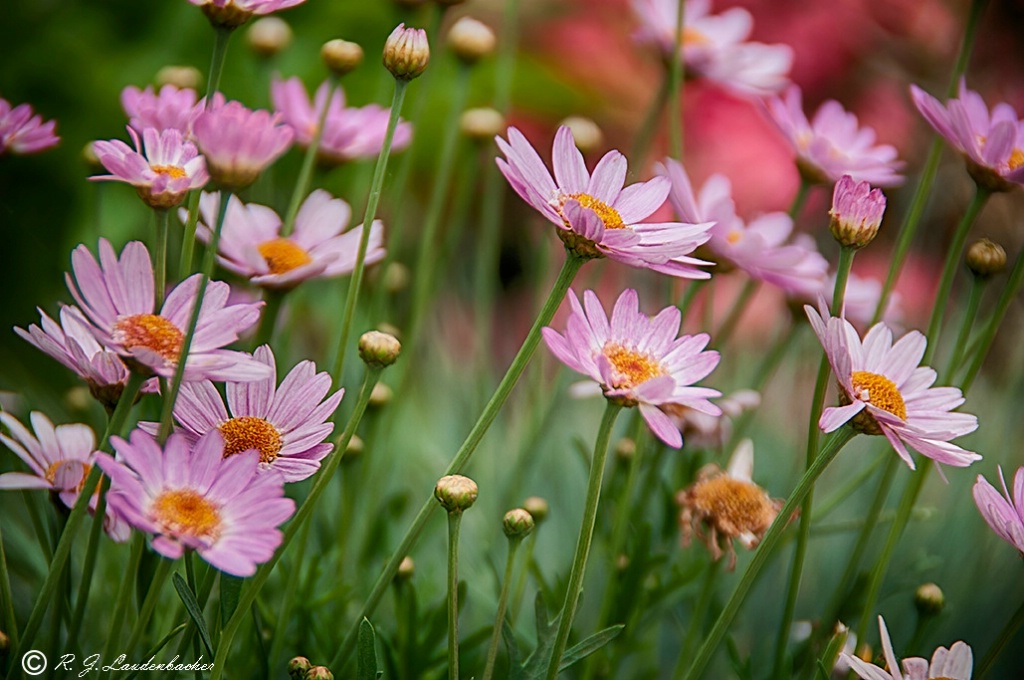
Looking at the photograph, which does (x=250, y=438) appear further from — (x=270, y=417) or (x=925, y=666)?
(x=925, y=666)

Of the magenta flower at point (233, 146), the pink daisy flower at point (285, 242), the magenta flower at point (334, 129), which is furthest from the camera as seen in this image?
the magenta flower at point (334, 129)

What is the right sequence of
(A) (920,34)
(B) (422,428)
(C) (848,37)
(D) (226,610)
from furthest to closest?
(C) (848,37)
(A) (920,34)
(B) (422,428)
(D) (226,610)

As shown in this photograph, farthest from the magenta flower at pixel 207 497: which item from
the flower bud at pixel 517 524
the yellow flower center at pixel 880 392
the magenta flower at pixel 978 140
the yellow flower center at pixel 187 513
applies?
the magenta flower at pixel 978 140

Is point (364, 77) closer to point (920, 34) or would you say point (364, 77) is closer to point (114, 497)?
point (920, 34)

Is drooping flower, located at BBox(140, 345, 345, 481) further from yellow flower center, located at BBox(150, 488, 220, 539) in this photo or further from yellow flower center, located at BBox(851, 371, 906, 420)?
yellow flower center, located at BBox(851, 371, 906, 420)

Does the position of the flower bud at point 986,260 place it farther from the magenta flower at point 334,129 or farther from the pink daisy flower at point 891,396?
the magenta flower at point 334,129

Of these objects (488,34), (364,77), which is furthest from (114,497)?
(364,77)

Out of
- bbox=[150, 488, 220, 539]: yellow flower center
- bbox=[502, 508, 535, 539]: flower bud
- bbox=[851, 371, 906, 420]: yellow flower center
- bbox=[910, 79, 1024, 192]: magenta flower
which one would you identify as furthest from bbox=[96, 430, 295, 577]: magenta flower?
bbox=[910, 79, 1024, 192]: magenta flower
